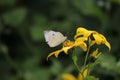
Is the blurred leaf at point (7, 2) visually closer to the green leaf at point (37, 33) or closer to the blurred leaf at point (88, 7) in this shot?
the green leaf at point (37, 33)

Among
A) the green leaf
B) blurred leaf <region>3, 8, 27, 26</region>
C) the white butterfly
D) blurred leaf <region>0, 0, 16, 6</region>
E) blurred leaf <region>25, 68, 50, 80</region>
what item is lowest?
blurred leaf <region>25, 68, 50, 80</region>

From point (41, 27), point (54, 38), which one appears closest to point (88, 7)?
point (41, 27)

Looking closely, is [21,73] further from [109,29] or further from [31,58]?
[109,29]

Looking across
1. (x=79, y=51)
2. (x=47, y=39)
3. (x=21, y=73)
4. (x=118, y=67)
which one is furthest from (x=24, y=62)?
(x=47, y=39)

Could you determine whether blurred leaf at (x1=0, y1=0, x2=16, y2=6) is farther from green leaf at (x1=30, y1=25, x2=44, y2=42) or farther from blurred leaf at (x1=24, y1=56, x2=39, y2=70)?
blurred leaf at (x1=24, y1=56, x2=39, y2=70)

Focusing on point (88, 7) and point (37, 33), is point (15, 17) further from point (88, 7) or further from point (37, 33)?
point (88, 7)

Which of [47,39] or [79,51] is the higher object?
[47,39]

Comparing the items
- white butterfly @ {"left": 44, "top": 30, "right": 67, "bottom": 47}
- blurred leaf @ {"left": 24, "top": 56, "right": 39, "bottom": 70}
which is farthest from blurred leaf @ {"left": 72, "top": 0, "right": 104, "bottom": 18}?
white butterfly @ {"left": 44, "top": 30, "right": 67, "bottom": 47}

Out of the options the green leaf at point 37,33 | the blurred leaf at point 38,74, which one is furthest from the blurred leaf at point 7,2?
the blurred leaf at point 38,74
